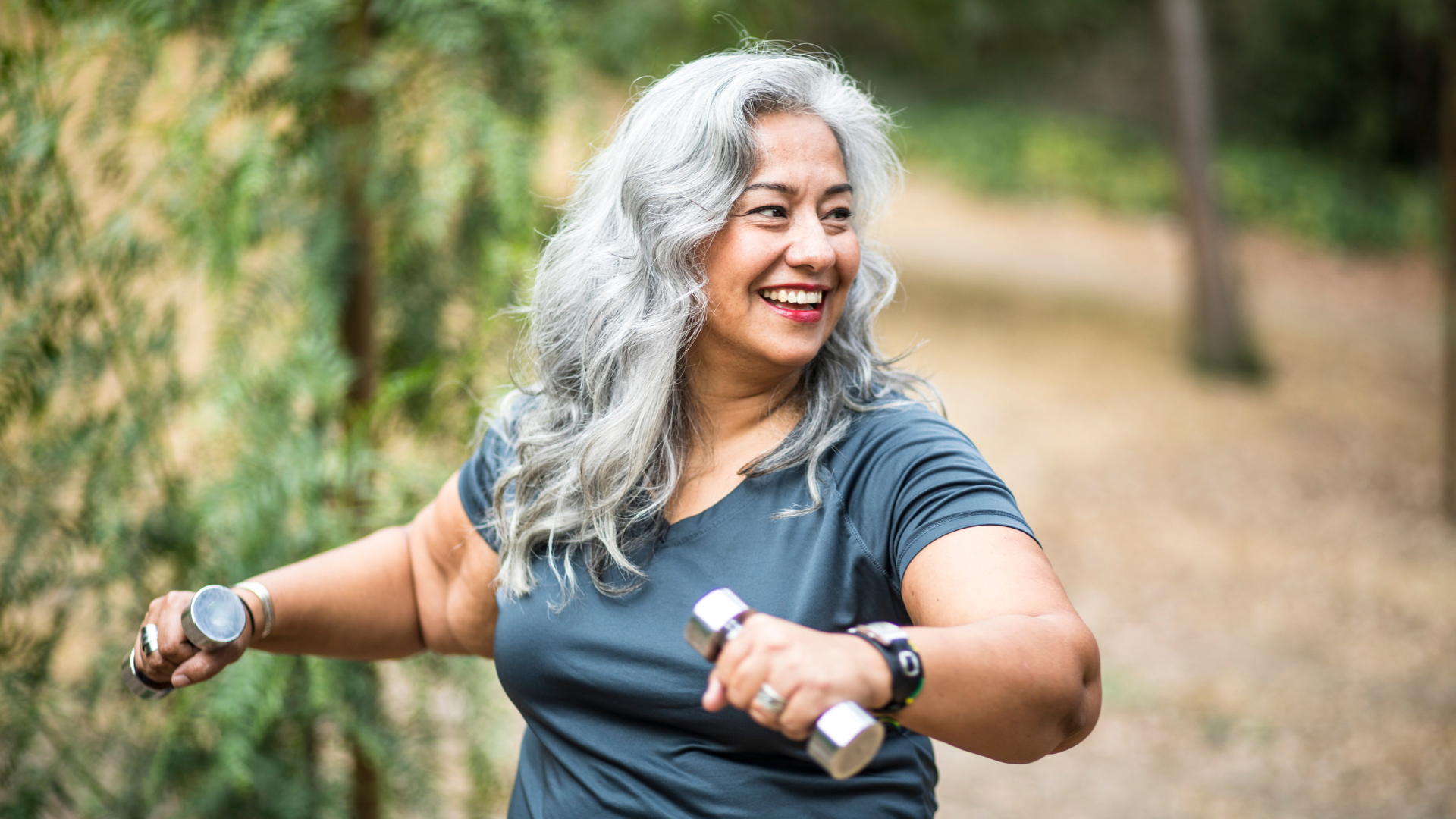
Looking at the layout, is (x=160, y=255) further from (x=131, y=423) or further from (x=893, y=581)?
(x=893, y=581)

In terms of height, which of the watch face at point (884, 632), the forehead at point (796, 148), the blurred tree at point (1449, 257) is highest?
the forehead at point (796, 148)

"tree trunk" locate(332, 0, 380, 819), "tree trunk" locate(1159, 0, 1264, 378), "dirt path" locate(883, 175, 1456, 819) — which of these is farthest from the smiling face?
"tree trunk" locate(1159, 0, 1264, 378)

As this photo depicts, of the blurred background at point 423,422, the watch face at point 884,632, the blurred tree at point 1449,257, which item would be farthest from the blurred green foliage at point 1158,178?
the watch face at point 884,632

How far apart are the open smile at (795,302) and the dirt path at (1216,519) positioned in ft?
0.70

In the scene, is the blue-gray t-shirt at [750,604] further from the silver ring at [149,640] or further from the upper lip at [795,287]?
the silver ring at [149,640]

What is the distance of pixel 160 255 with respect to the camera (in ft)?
8.05

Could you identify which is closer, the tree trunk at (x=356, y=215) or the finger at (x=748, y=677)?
the finger at (x=748, y=677)

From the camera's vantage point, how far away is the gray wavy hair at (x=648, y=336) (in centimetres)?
147

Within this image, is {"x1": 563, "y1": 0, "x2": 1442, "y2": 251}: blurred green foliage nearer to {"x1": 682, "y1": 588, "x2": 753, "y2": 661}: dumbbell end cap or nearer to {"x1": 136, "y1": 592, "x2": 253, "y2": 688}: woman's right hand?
{"x1": 136, "y1": 592, "x2": 253, "y2": 688}: woman's right hand

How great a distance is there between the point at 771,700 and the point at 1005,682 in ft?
0.84

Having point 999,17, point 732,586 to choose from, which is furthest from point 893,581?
point 999,17

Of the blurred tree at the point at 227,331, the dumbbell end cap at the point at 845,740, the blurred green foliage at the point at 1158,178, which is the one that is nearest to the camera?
the dumbbell end cap at the point at 845,740

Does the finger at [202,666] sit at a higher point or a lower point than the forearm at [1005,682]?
lower

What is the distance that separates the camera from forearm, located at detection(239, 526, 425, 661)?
1.62 metres
